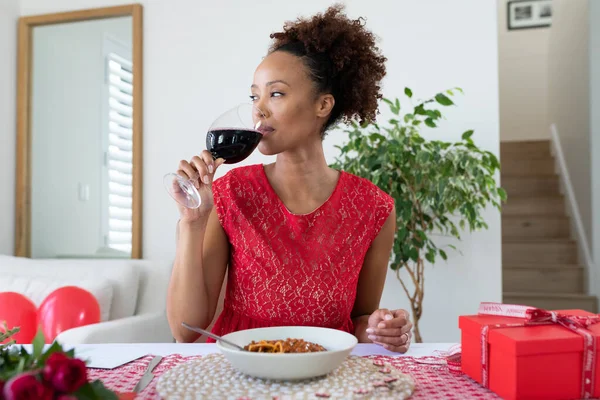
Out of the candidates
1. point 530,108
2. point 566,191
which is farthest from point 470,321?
point 530,108

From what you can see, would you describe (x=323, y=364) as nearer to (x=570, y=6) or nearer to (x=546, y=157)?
(x=570, y=6)

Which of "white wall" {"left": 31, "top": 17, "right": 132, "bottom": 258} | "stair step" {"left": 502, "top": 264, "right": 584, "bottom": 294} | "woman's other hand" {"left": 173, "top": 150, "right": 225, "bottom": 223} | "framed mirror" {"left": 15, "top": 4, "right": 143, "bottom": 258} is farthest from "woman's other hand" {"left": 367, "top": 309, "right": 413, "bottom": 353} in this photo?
"stair step" {"left": 502, "top": 264, "right": 584, "bottom": 294}

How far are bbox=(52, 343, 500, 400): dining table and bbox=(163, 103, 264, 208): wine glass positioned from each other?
30cm

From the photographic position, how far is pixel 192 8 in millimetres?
3410

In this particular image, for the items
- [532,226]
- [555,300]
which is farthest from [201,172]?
[532,226]

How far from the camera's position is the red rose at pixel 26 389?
1.62 ft

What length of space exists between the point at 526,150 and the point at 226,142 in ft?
18.6

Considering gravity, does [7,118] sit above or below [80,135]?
above

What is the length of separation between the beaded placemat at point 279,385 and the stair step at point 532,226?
473 centimetres

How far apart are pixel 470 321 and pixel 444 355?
18 cm

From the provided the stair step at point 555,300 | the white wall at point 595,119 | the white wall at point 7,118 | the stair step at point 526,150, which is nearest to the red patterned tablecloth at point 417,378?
the white wall at point 7,118

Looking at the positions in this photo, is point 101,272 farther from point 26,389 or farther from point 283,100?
point 26,389

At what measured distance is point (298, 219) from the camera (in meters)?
1.45

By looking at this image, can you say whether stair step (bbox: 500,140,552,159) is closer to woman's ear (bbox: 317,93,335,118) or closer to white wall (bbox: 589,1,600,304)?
white wall (bbox: 589,1,600,304)
